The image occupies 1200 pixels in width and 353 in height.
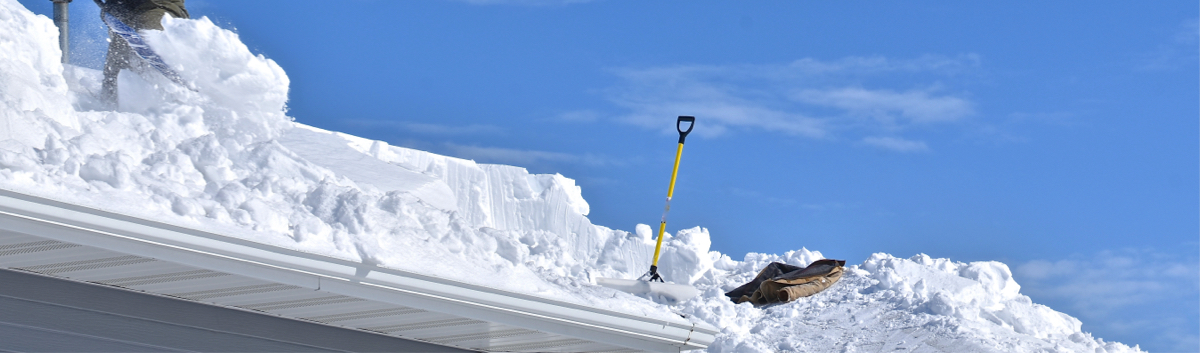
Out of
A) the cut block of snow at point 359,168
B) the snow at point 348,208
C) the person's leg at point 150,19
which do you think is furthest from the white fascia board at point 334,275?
the person's leg at point 150,19

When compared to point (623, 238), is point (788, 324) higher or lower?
lower

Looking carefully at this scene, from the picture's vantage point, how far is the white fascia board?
2.74 m

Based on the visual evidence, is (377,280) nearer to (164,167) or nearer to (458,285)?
(458,285)

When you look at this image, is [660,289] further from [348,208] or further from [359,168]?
[348,208]

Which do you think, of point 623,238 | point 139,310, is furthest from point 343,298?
point 623,238

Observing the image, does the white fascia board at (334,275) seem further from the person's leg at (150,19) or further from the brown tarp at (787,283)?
the person's leg at (150,19)

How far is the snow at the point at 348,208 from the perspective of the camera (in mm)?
3145

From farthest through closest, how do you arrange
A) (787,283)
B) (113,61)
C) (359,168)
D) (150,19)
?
1. (787,283)
2. (150,19)
3. (113,61)
4. (359,168)

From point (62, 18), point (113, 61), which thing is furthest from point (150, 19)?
point (62, 18)

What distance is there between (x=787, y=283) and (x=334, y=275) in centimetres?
514

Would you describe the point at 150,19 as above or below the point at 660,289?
above

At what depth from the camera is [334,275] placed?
9.71 feet

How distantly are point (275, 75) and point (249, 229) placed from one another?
3358 mm

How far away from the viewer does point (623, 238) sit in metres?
11.0
